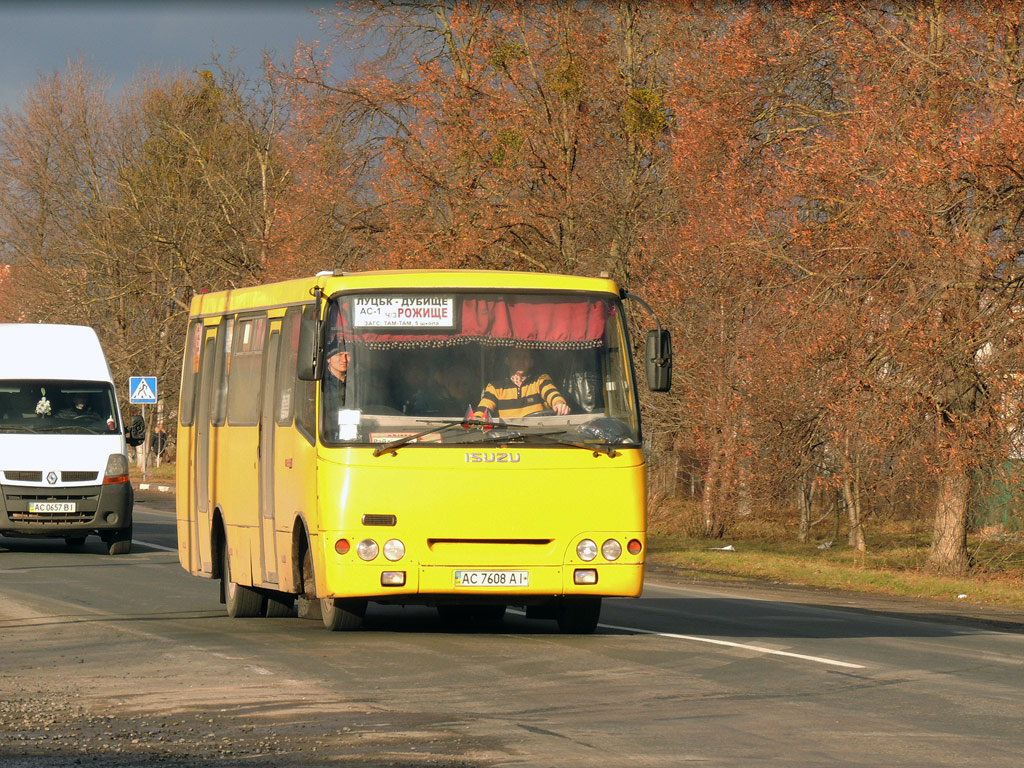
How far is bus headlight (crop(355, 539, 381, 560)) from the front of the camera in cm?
1211

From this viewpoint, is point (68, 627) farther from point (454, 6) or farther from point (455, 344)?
point (454, 6)

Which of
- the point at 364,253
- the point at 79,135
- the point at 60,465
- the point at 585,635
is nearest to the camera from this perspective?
the point at 585,635

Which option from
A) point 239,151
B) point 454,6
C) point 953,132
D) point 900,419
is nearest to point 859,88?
point 953,132

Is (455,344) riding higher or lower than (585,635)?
higher

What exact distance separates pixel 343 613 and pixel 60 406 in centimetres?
1207

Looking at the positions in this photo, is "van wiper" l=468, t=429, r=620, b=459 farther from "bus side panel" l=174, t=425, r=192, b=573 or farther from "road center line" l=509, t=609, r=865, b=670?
"bus side panel" l=174, t=425, r=192, b=573

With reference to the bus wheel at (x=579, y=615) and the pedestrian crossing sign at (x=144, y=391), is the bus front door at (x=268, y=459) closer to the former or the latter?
the bus wheel at (x=579, y=615)

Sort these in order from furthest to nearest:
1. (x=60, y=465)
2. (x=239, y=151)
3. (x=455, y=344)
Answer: (x=239, y=151), (x=60, y=465), (x=455, y=344)

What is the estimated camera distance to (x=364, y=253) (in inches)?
1336

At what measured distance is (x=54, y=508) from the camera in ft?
77.1

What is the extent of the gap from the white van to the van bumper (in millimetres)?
14

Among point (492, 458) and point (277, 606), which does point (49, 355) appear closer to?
point (277, 606)

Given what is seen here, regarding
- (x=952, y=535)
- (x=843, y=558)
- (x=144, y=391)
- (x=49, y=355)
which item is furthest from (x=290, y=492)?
(x=144, y=391)

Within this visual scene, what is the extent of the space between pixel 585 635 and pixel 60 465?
11972mm
